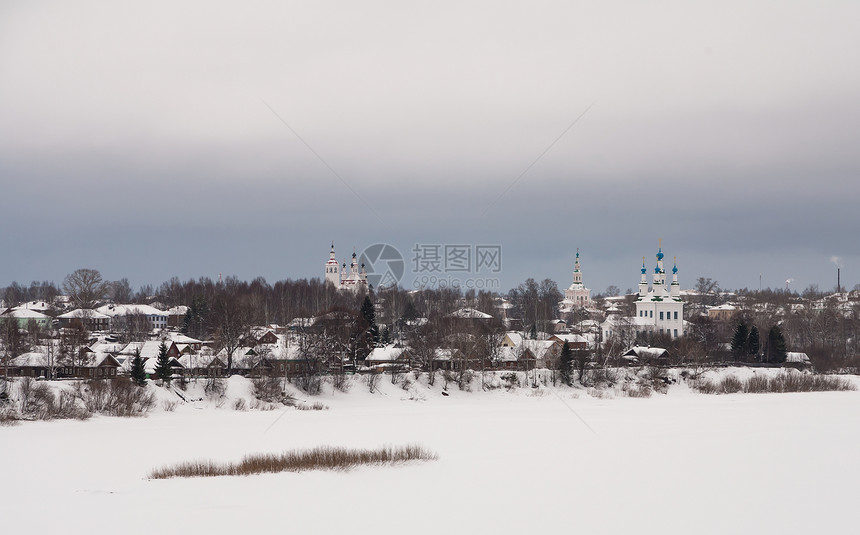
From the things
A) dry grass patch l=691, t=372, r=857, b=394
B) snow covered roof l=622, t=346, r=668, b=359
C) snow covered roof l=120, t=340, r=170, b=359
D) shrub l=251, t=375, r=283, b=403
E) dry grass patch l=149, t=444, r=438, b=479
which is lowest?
dry grass patch l=691, t=372, r=857, b=394

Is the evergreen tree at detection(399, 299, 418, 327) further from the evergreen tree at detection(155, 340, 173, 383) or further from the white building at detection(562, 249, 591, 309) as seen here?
the white building at detection(562, 249, 591, 309)

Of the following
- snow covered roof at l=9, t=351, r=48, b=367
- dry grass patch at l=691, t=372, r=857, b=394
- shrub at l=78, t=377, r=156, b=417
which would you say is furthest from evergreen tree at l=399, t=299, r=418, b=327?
shrub at l=78, t=377, r=156, b=417

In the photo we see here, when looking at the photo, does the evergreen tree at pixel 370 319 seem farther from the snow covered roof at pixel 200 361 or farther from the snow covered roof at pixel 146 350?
the snow covered roof at pixel 146 350

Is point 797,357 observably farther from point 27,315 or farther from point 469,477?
point 27,315

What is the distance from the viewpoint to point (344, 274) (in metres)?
136

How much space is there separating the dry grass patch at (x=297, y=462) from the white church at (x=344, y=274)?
101 m

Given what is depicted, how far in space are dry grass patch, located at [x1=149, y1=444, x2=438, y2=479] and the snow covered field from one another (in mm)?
715

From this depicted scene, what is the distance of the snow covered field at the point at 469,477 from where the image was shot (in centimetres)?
1734

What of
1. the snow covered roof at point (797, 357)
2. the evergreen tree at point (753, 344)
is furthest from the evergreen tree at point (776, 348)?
the evergreen tree at point (753, 344)

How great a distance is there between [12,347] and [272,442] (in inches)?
1073

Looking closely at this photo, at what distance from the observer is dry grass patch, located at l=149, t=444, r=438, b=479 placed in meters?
22.7

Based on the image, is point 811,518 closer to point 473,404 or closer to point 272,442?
point 272,442

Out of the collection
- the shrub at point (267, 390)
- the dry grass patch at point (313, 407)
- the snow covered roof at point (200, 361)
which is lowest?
the dry grass patch at point (313, 407)

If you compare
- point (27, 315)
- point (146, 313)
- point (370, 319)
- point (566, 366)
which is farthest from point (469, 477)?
point (146, 313)
